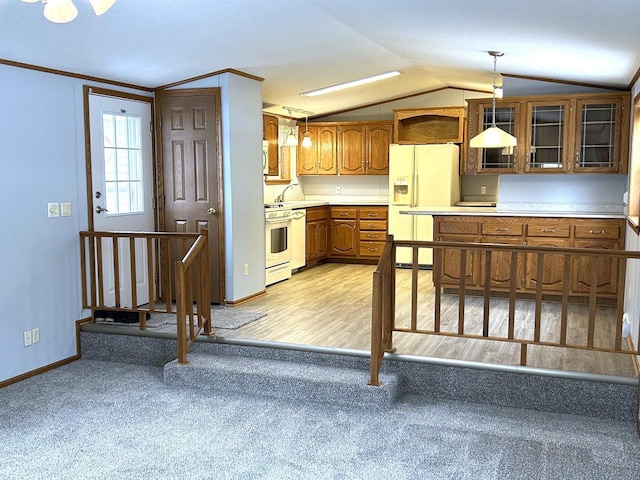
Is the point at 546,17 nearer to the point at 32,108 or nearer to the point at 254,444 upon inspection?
the point at 254,444

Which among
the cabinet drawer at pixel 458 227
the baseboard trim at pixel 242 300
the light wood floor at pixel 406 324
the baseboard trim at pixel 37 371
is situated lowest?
the baseboard trim at pixel 37 371

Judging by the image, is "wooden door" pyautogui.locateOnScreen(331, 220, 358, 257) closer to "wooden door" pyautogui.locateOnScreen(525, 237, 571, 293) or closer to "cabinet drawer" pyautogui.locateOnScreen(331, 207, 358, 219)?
"cabinet drawer" pyautogui.locateOnScreen(331, 207, 358, 219)

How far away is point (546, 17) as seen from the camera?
3615 mm

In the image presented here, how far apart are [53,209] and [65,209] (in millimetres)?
116

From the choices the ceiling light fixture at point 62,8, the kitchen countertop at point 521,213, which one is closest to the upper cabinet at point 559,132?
the kitchen countertop at point 521,213

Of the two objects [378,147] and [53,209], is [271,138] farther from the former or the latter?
[53,209]

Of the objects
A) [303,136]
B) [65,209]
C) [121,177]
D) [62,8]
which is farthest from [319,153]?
[62,8]

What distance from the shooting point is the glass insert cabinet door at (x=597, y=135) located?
5.95m

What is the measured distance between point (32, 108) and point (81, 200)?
808 mm

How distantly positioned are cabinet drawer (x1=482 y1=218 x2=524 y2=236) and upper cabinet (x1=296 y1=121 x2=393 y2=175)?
267cm

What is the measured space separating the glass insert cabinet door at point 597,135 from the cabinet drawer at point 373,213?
2936 millimetres

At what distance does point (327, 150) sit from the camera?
8938 mm

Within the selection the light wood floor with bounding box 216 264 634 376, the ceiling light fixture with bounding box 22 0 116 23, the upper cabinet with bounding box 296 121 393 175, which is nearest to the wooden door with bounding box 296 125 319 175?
the upper cabinet with bounding box 296 121 393 175

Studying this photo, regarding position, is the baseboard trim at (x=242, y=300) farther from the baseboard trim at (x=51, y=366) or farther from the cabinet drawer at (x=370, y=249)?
the cabinet drawer at (x=370, y=249)
